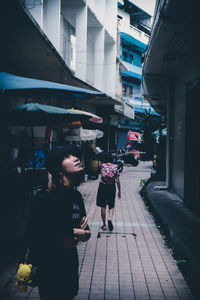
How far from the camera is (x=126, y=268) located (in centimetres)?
447

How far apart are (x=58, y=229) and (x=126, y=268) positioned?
2.78 meters

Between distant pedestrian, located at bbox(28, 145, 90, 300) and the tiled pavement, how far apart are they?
159 centimetres

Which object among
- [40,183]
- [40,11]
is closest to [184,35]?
[40,183]

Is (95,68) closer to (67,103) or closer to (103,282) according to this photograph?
(67,103)

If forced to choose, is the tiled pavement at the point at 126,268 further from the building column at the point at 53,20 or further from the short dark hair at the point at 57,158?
the building column at the point at 53,20

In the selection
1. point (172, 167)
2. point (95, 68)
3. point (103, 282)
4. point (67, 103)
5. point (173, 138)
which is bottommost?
point (103, 282)

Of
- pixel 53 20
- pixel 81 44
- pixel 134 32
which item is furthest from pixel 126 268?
pixel 134 32

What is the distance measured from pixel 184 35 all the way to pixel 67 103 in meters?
7.55

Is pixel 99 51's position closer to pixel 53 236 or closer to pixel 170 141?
Answer: pixel 170 141

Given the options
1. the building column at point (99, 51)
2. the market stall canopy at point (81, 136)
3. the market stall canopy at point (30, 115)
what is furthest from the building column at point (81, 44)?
the market stall canopy at point (30, 115)

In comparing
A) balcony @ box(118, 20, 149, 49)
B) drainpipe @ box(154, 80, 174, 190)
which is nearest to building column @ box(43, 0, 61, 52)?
drainpipe @ box(154, 80, 174, 190)

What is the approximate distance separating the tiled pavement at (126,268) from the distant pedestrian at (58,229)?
159 cm

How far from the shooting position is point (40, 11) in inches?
428

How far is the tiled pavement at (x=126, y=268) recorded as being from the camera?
3717mm
